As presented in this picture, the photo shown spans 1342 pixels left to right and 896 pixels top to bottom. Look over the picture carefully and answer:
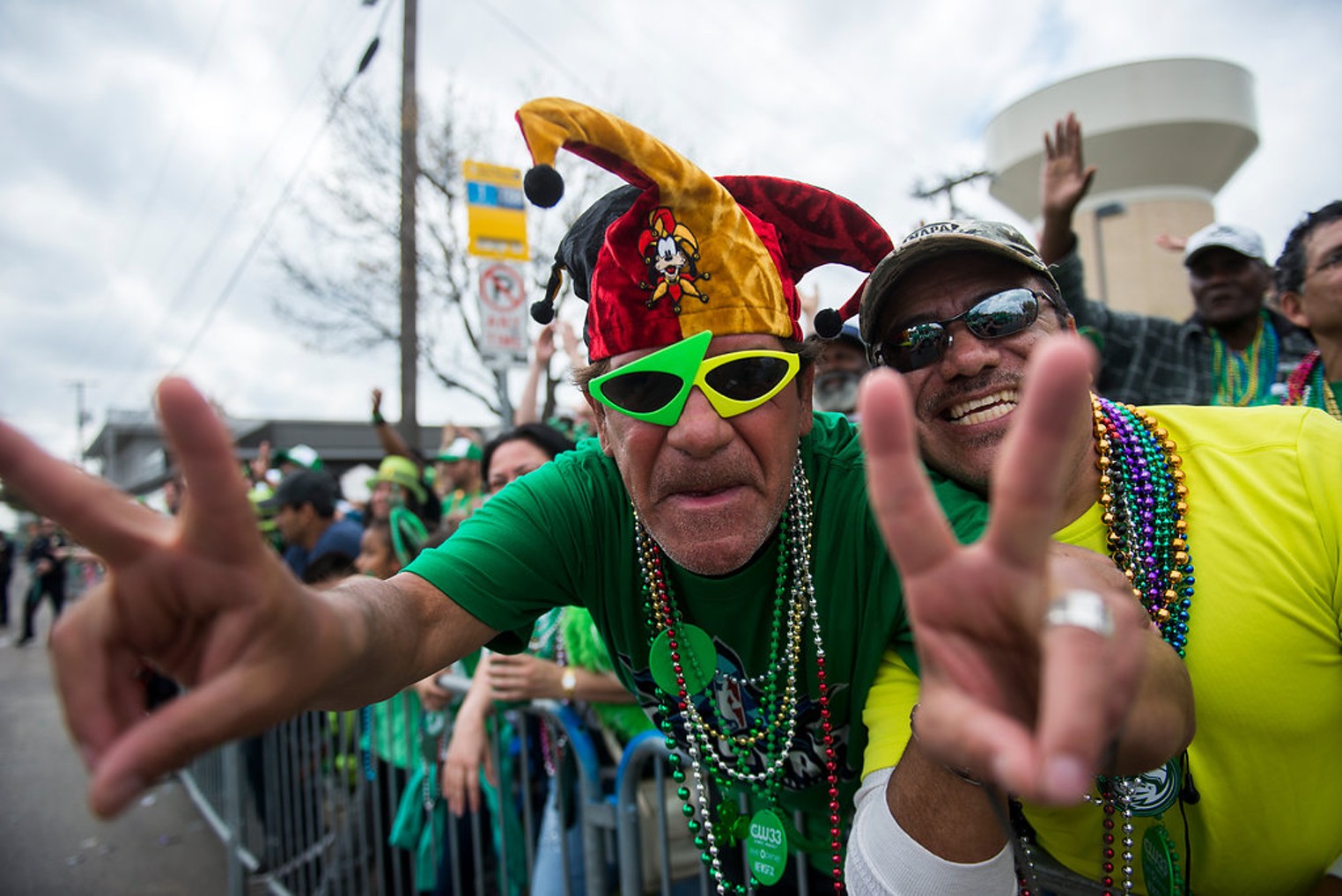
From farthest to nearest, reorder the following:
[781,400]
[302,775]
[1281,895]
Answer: [302,775]
[781,400]
[1281,895]

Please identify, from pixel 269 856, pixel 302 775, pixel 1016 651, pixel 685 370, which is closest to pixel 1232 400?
pixel 685 370

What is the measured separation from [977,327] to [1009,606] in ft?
3.11

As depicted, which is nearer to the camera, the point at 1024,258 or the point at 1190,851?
the point at 1190,851

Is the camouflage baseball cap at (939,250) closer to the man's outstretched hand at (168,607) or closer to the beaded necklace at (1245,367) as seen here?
the man's outstretched hand at (168,607)

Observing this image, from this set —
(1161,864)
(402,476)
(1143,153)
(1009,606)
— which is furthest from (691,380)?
(1143,153)

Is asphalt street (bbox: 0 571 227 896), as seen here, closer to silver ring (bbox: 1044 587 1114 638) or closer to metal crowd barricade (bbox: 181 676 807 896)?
metal crowd barricade (bbox: 181 676 807 896)

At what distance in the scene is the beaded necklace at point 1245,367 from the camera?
10.4 feet

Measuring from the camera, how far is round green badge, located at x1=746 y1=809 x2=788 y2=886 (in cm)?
169

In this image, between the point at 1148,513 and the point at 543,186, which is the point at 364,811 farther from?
the point at 1148,513

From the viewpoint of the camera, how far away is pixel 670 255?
61.0 inches

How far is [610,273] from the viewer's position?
5.18 feet

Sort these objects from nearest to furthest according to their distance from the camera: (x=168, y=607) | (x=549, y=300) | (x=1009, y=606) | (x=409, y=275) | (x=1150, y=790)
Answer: (x=1009, y=606) < (x=168, y=607) < (x=1150, y=790) < (x=549, y=300) < (x=409, y=275)

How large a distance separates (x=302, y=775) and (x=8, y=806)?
11.6 feet

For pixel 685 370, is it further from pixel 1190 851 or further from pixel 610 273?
pixel 1190 851
